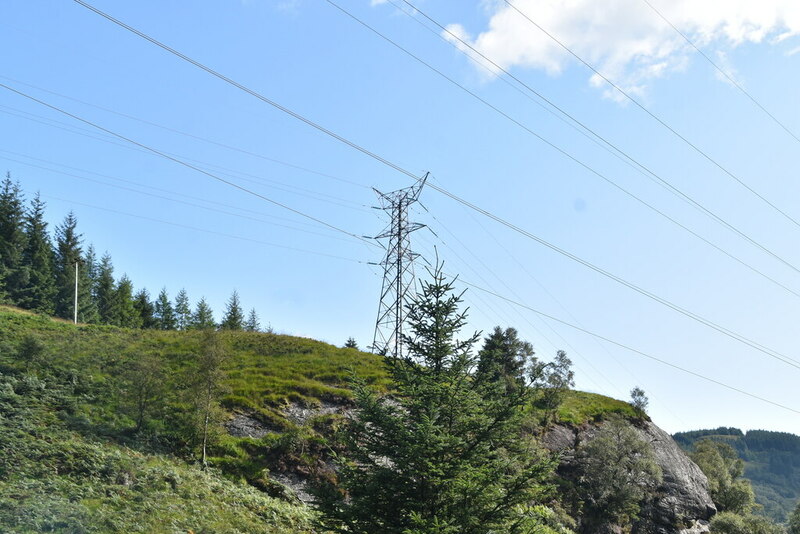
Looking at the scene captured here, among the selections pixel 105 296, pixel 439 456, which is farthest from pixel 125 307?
pixel 439 456

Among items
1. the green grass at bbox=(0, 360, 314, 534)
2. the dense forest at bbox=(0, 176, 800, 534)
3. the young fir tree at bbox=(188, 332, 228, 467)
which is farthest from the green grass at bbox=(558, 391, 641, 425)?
the young fir tree at bbox=(188, 332, 228, 467)

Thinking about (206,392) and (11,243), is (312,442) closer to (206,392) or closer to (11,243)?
(206,392)

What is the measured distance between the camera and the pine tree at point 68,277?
83.8 meters

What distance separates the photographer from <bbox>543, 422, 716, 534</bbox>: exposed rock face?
44125mm

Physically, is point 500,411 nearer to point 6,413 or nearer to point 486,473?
point 486,473

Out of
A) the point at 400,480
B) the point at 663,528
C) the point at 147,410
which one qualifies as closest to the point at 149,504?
the point at 147,410

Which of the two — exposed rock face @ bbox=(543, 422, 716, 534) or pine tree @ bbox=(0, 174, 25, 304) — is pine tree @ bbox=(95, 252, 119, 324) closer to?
pine tree @ bbox=(0, 174, 25, 304)

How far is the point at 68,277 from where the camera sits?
85.9 meters

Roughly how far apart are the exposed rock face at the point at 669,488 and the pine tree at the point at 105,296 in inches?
2681

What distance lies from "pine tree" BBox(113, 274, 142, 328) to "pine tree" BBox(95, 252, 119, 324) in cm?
56

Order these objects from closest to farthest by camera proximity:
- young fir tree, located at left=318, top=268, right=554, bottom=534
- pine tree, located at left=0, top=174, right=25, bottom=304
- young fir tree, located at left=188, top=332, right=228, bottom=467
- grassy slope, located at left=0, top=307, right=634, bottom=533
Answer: young fir tree, located at left=318, top=268, right=554, bottom=534 → grassy slope, located at left=0, top=307, right=634, bottom=533 → young fir tree, located at left=188, top=332, right=228, bottom=467 → pine tree, located at left=0, top=174, right=25, bottom=304

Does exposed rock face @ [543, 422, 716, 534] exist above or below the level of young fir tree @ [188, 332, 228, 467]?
below

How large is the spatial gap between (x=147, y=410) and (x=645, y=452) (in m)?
38.2

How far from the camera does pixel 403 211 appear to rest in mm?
39250
